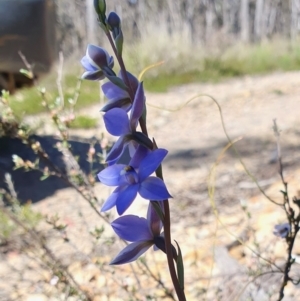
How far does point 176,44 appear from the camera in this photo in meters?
11.3

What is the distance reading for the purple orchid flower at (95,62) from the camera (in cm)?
72

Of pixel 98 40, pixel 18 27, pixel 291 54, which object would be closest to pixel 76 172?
pixel 18 27

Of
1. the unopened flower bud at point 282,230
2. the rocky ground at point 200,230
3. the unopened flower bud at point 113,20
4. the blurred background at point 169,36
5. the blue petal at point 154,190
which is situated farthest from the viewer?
the blurred background at point 169,36

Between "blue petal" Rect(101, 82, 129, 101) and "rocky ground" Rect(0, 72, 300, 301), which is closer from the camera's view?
"blue petal" Rect(101, 82, 129, 101)

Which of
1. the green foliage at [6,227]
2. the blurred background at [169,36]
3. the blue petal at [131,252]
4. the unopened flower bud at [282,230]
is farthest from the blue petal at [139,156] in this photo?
the blurred background at [169,36]

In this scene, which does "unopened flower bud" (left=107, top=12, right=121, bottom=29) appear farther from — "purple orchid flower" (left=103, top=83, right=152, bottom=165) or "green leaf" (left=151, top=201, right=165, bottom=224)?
"green leaf" (left=151, top=201, right=165, bottom=224)

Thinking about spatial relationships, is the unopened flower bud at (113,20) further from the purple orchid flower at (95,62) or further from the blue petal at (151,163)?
the blue petal at (151,163)

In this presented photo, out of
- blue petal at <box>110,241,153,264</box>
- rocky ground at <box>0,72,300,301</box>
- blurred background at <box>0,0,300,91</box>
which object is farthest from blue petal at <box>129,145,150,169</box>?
blurred background at <box>0,0,300,91</box>

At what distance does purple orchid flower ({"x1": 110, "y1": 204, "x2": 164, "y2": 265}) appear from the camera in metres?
0.71

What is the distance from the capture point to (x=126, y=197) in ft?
2.09

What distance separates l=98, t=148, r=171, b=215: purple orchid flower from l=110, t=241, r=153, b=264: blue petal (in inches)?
3.1

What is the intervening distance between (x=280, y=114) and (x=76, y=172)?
382 centimetres

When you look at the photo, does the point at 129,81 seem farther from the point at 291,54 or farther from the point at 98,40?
the point at 98,40

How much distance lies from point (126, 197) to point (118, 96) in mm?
160
